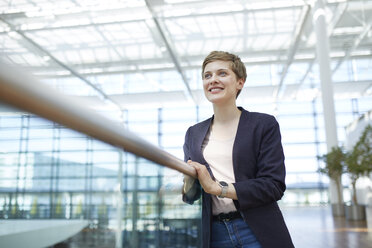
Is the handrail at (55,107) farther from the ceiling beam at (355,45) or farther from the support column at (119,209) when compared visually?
the ceiling beam at (355,45)

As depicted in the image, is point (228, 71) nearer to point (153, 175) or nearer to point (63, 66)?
point (153, 175)

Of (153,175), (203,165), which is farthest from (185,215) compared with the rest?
(153,175)

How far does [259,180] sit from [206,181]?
0.20 meters

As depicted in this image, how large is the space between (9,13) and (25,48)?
3.68 meters

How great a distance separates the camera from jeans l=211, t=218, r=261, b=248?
4.83 feet

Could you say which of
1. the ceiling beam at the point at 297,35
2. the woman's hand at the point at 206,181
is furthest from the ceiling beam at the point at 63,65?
the woman's hand at the point at 206,181

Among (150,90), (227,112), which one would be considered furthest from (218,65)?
(150,90)

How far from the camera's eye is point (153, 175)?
4.02 ft

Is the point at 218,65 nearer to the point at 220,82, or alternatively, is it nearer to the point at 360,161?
the point at 220,82

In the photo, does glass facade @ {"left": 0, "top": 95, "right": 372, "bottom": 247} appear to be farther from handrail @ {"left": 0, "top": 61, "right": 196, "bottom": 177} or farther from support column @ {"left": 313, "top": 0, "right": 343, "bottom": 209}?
support column @ {"left": 313, "top": 0, "right": 343, "bottom": 209}

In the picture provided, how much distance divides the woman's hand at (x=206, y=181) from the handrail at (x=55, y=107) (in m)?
0.70

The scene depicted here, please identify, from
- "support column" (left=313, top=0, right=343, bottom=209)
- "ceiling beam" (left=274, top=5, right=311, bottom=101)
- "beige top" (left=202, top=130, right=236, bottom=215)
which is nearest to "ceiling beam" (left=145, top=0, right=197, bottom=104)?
"ceiling beam" (left=274, top=5, right=311, bottom=101)

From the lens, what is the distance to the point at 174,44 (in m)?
16.8

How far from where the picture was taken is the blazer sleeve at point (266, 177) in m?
1.42
